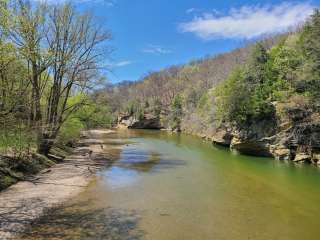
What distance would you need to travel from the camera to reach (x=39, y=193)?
1809 cm

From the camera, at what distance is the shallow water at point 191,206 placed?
13039mm

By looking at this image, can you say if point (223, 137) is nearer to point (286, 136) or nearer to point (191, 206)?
point (286, 136)

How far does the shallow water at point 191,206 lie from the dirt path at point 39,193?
69 cm

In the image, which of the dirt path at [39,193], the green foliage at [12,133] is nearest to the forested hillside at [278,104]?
the dirt path at [39,193]

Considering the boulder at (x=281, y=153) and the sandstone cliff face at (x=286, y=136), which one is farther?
the boulder at (x=281, y=153)

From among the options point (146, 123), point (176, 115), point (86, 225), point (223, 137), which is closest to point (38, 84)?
point (86, 225)

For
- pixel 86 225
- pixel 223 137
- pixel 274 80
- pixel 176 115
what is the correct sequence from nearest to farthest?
1. pixel 86 225
2. pixel 274 80
3. pixel 223 137
4. pixel 176 115

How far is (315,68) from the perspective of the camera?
1202 inches

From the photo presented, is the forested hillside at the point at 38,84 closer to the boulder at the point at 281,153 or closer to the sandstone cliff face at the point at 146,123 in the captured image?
the boulder at the point at 281,153

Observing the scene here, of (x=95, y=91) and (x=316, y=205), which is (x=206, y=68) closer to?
(x=95, y=91)

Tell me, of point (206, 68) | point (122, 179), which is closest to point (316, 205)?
point (122, 179)

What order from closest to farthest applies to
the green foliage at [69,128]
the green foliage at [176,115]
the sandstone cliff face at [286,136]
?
the sandstone cliff face at [286,136]
the green foliage at [69,128]
the green foliage at [176,115]

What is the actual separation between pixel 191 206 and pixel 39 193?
8.08m

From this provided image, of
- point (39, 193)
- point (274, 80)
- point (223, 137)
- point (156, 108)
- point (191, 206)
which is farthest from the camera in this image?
point (156, 108)
